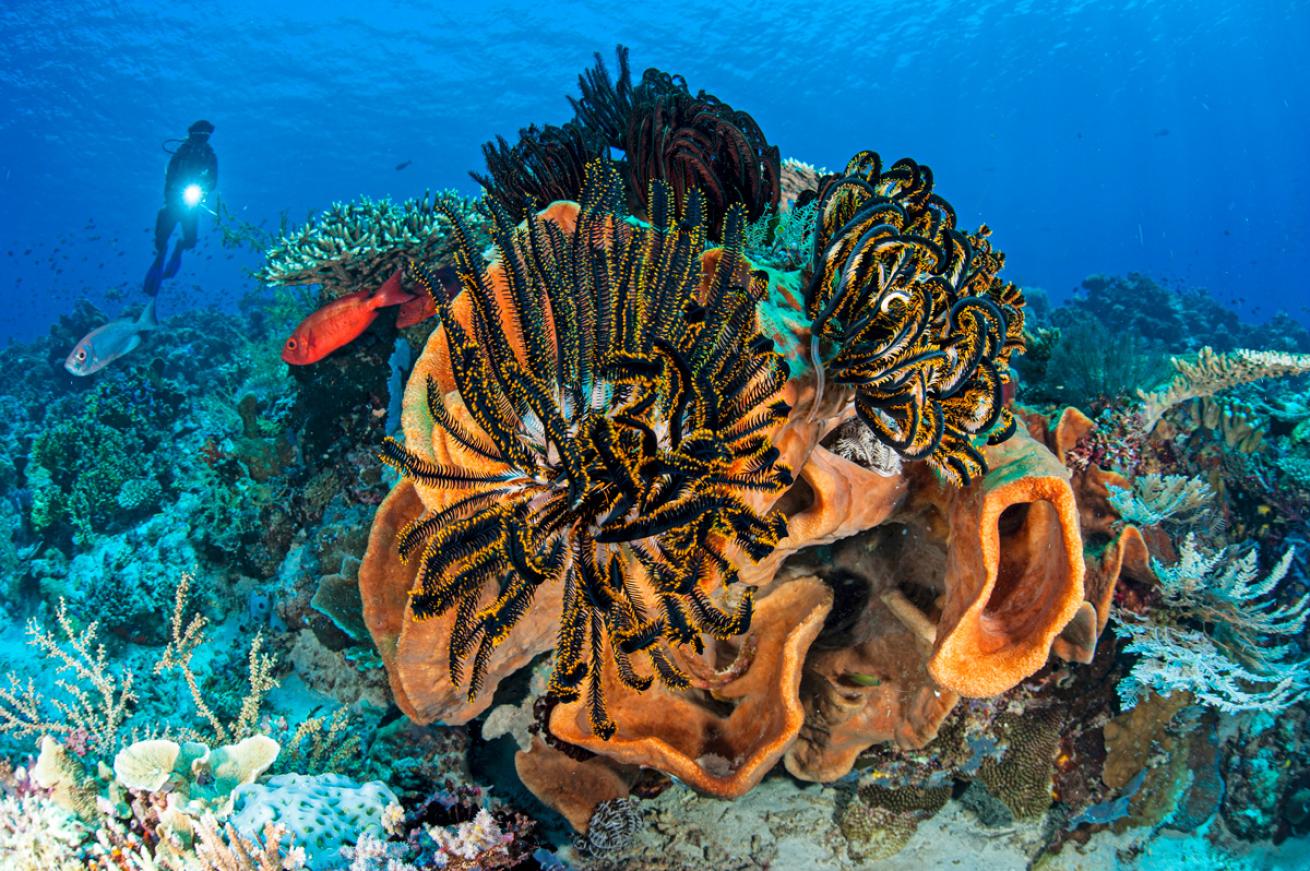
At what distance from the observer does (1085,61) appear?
320 feet

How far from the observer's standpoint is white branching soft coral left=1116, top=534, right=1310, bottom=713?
4.15m

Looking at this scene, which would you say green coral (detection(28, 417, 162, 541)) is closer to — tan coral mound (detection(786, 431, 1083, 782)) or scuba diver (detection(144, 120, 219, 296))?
scuba diver (detection(144, 120, 219, 296))

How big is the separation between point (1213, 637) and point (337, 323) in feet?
24.2

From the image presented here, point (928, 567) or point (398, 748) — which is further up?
point (928, 567)

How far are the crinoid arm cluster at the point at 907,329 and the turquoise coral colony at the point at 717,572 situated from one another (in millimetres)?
18

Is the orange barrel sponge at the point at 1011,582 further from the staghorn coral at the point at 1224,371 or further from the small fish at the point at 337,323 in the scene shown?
the small fish at the point at 337,323

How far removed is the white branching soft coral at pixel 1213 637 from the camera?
4152 millimetres

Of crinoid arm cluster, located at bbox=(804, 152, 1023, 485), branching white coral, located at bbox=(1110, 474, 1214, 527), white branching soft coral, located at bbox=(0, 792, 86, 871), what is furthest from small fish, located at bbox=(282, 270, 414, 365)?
branching white coral, located at bbox=(1110, 474, 1214, 527)

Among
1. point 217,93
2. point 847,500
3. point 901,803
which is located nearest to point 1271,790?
point 901,803

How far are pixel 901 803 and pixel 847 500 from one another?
254 cm

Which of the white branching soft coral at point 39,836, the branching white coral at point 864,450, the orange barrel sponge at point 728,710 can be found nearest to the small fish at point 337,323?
the white branching soft coral at point 39,836

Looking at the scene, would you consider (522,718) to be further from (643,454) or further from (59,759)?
(643,454)

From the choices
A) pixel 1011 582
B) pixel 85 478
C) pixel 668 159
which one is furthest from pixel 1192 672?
pixel 85 478

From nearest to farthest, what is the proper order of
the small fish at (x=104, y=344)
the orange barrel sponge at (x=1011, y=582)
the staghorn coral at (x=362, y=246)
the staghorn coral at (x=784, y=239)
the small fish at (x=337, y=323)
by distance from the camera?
the orange barrel sponge at (x=1011, y=582) → the staghorn coral at (x=784, y=239) → the small fish at (x=337, y=323) → the staghorn coral at (x=362, y=246) → the small fish at (x=104, y=344)
